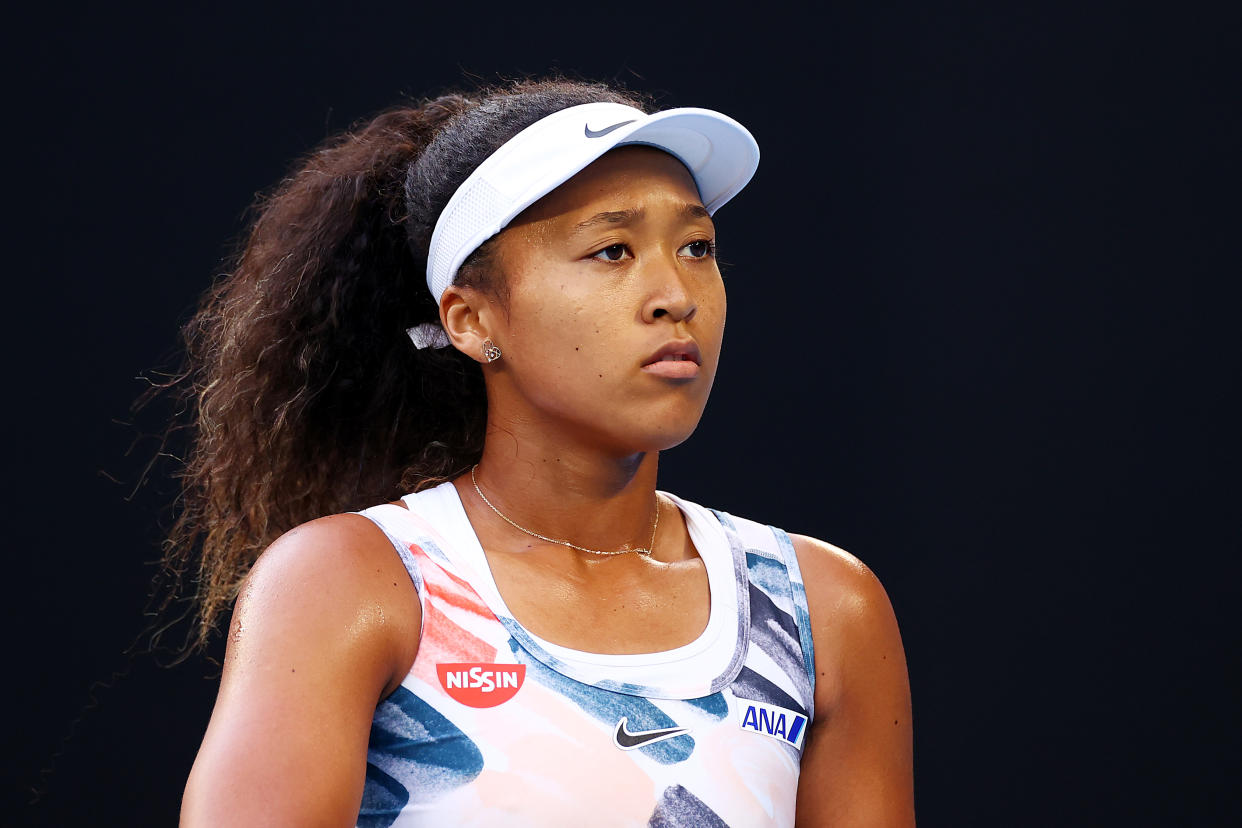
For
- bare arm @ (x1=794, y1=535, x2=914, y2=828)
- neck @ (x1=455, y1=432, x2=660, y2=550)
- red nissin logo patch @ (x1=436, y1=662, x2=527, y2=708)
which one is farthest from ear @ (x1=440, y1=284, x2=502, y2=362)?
bare arm @ (x1=794, y1=535, x2=914, y2=828)

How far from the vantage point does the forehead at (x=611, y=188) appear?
1.54 meters

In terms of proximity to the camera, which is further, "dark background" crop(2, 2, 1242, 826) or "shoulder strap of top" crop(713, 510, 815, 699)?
"dark background" crop(2, 2, 1242, 826)

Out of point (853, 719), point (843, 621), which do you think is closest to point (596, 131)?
point (843, 621)

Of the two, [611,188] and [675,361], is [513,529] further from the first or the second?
[611,188]

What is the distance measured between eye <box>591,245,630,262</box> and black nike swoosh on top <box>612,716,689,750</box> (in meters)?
0.48

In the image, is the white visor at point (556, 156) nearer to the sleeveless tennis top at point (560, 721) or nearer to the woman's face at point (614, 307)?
the woman's face at point (614, 307)

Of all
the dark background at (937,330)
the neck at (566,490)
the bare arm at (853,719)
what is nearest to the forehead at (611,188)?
the neck at (566,490)

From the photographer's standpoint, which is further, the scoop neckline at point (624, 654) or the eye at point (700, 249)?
the eye at point (700, 249)

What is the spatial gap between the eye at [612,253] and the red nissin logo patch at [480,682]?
44 centimetres

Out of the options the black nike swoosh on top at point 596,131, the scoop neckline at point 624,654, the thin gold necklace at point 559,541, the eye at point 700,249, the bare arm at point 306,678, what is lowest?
the bare arm at point 306,678

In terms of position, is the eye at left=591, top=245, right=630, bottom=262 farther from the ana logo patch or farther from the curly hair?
the ana logo patch

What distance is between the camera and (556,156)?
5.08ft

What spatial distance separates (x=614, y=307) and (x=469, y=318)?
222 millimetres

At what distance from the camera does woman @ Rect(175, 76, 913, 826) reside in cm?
138
